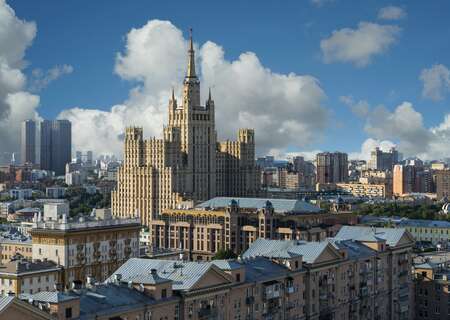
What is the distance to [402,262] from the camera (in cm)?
7294

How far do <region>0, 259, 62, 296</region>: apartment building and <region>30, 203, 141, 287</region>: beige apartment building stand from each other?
8.40 ft

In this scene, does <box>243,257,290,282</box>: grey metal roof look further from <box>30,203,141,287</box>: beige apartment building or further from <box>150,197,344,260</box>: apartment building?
<box>150,197,344,260</box>: apartment building

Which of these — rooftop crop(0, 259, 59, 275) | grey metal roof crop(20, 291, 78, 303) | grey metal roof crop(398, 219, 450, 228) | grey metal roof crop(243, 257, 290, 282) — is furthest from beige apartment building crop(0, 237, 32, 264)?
grey metal roof crop(398, 219, 450, 228)

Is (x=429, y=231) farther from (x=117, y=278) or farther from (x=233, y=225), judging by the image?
(x=117, y=278)

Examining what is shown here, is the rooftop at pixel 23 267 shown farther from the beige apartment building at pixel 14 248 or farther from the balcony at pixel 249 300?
the balcony at pixel 249 300

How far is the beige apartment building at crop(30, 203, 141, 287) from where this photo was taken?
8275cm

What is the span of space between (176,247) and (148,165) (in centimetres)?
2744

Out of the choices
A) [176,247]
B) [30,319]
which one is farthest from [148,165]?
[30,319]

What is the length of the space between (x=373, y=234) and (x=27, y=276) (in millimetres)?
29691

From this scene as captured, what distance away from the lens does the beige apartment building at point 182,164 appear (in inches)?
5359

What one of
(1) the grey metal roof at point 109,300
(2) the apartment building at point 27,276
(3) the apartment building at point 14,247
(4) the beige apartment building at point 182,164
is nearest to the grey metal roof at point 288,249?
(1) the grey metal roof at point 109,300

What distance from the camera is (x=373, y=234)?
239ft

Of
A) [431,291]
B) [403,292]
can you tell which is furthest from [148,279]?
[431,291]

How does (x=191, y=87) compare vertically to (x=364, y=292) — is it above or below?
above
